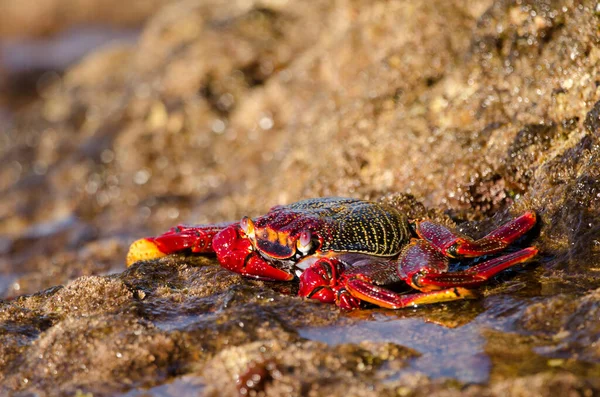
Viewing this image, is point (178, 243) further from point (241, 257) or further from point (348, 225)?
point (348, 225)

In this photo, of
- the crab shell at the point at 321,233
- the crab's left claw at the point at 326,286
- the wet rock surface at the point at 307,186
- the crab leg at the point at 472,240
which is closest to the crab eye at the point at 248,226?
the crab shell at the point at 321,233

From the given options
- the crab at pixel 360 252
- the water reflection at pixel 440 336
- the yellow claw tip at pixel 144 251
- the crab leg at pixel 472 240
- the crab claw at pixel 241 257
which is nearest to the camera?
the water reflection at pixel 440 336

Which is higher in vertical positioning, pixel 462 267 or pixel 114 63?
pixel 114 63

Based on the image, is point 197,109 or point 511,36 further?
point 197,109

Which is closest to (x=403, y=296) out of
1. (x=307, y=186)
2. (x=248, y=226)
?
(x=248, y=226)

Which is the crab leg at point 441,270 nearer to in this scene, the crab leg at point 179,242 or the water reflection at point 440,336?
the water reflection at point 440,336

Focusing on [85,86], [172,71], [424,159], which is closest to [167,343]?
[424,159]

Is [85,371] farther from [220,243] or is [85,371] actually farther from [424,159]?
[424,159]

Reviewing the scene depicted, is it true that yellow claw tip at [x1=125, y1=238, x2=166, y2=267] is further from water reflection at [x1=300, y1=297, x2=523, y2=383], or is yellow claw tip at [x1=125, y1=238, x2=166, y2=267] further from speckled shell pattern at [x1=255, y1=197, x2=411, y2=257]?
water reflection at [x1=300, y1=297, x2=523, y2=383]
